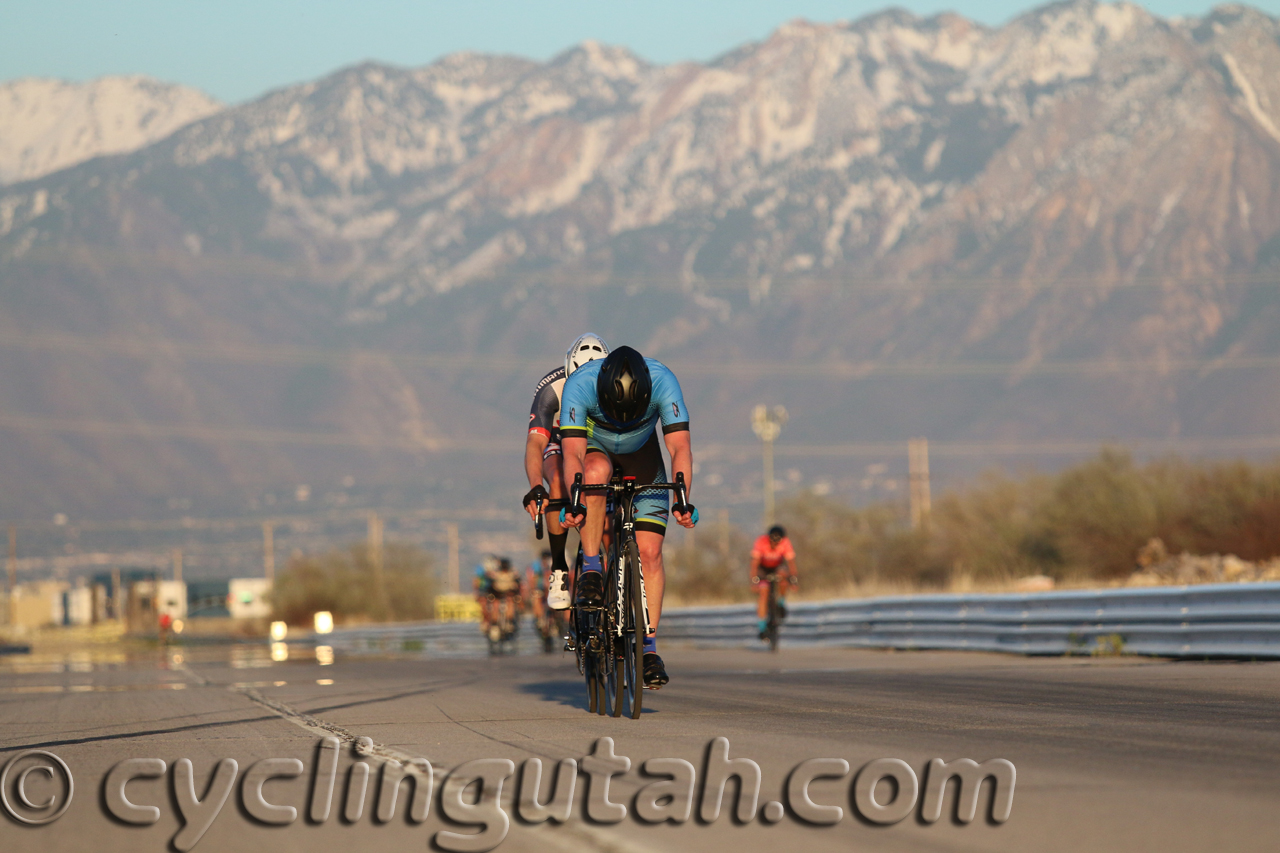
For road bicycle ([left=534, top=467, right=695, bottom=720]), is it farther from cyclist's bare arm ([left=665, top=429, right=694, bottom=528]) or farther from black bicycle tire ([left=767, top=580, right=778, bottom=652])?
black bicycle tire ([left=767, top=580, right=778, bottom=652])

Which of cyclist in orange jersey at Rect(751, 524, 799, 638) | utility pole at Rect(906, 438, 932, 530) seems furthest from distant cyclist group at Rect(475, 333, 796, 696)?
utility pole at Rect(906, 438, 932, 530)

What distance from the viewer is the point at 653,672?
10.9 metres

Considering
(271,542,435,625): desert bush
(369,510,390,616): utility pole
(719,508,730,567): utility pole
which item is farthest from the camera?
(271,542,435,625): desert bush

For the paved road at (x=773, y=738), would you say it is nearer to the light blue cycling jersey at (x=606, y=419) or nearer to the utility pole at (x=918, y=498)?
the light blue cycling jersey at (x=606, y=419)

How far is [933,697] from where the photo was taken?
1286 cm

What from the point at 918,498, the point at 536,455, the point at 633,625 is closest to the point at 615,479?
the point at 633,625

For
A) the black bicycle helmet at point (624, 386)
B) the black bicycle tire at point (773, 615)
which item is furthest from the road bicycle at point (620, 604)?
the black bicycle tire at point (773, 615)

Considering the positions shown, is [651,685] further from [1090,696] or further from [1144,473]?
[1144,473]

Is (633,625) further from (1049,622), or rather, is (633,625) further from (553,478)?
(1049,622)

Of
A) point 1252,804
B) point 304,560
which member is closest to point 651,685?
point 1252,804

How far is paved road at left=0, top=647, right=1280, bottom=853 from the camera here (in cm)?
700

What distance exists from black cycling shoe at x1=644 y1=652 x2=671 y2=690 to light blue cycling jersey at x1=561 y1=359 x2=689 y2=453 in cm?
135

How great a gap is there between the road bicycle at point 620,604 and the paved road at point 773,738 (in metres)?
0.29

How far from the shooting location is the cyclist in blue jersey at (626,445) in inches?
437
